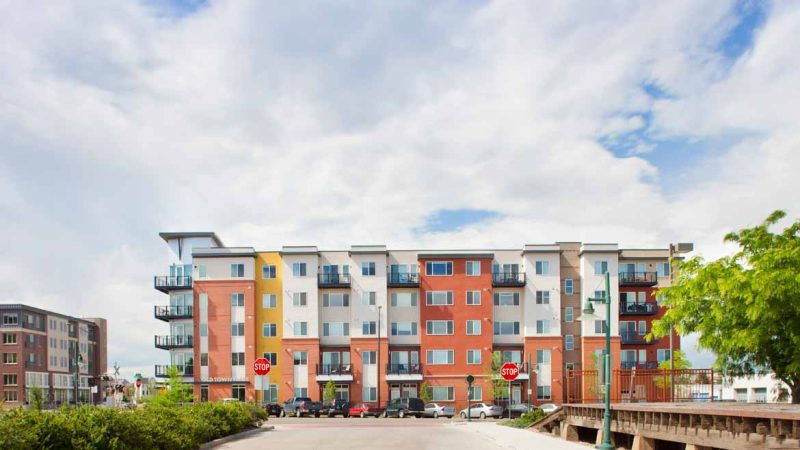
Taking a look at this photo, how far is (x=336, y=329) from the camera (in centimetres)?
7950

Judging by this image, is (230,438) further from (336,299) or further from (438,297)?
(438,297)

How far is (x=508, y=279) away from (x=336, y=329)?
17948 mm

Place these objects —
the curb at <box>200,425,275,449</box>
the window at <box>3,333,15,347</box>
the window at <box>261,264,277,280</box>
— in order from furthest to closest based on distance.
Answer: the window at <box>3,333,15,347</box>, the window at <box>261,264,277,280</box>, the curb at <box>200,425,275,449</box>

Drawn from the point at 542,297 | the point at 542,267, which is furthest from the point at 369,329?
the point at 542,267

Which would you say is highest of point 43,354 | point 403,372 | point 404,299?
point 404,299

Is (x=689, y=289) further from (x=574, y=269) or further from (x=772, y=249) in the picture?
(x=574, y=269)

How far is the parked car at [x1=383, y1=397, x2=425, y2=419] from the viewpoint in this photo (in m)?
64.4

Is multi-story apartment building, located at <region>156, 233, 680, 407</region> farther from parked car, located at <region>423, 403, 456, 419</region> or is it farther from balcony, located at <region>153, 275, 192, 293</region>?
parked car, located at <region>423, 403, 456, 419</region>

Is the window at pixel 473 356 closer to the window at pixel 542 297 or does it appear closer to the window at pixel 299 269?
the window at pixel 542 297

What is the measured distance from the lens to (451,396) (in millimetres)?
77500

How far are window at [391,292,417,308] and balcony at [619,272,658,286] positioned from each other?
21422mm

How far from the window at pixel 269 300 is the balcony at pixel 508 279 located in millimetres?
21803

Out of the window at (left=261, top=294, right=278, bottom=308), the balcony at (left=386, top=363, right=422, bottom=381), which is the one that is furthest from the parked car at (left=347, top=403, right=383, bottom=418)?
the window at (left=261, top=294, right=278, bottom=308)

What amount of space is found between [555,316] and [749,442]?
6371 cm
